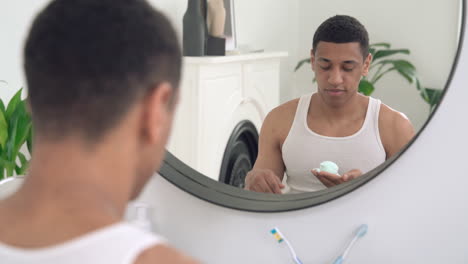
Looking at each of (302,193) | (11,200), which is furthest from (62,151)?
(302,193)

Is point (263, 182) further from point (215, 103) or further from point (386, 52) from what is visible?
point (386, 52)

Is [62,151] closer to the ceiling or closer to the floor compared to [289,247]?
closer to the ceiling

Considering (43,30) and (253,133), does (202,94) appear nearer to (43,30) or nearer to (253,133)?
(253,133)

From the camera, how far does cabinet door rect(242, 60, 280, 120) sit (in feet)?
3.26

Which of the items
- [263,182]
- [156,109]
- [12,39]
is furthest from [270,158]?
[12,39]

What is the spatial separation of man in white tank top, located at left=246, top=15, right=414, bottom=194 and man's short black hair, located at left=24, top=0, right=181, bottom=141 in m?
0.44

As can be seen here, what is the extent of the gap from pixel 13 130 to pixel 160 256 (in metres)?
0.81

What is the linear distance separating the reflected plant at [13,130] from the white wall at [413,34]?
660 millimetres

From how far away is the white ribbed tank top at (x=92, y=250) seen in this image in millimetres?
499

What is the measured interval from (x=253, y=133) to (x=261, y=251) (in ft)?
0.64

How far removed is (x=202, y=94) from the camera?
1072 millimetres

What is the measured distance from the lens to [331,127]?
38.5 inches

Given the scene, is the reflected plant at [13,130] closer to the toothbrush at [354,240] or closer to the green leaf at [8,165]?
the green leaf at [8,165]

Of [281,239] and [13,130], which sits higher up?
[13,130]
